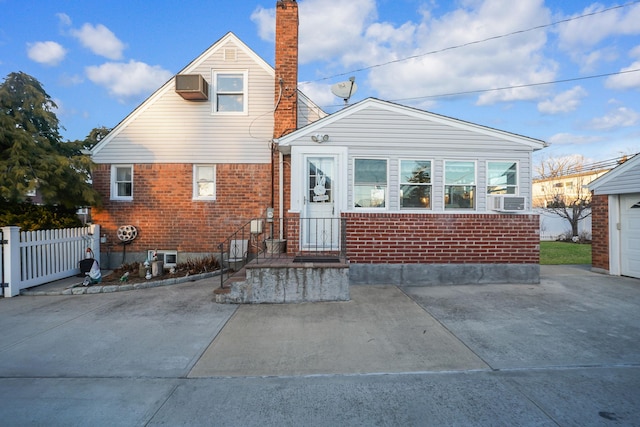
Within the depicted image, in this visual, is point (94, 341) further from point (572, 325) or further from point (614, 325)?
point (614, 325)

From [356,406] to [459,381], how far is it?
1175 millimetres

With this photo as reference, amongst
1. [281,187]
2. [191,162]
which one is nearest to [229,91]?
[191,162]

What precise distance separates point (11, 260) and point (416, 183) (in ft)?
28.3

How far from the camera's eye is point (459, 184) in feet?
26.9

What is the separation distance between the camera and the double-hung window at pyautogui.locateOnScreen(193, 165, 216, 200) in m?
10.3

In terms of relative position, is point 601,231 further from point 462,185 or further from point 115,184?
point 115,184

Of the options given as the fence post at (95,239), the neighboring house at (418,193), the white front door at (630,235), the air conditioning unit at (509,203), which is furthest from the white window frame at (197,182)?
the white front door at (630,235)

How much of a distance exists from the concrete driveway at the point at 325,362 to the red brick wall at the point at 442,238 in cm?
144

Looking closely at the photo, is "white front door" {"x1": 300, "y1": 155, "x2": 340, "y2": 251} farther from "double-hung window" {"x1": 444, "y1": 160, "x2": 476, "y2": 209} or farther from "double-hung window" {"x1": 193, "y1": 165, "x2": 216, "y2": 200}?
"double-hung window" {"x1": 193, "y1": 165, "x2": 216, "y2": 200}

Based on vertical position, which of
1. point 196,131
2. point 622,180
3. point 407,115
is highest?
point 196,131

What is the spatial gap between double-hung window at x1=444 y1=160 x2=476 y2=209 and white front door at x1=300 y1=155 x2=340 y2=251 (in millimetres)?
2614

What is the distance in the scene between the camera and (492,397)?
3.24 metres

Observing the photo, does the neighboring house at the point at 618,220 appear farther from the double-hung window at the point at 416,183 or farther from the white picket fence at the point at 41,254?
the white picket fence at the point at 41,254

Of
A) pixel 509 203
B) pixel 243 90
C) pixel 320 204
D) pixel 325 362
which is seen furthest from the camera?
pixel 243 90
